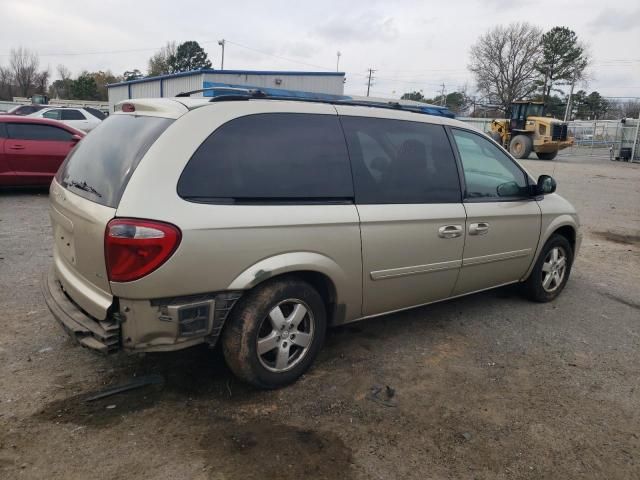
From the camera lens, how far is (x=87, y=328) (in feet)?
9.12

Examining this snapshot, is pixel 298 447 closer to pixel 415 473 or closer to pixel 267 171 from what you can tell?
pixel 415 473

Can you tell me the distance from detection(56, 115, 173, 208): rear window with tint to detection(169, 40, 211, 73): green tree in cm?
7795

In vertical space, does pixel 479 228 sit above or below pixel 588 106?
below

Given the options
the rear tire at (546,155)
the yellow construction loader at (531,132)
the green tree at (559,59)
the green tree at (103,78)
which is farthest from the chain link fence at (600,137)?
the green tree at (103,78)

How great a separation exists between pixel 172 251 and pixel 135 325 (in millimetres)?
455

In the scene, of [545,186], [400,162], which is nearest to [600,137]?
[545,186]

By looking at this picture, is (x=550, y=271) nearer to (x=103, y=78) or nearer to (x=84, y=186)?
(x=84, y=186)

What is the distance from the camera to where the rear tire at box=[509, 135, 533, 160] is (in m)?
26.0

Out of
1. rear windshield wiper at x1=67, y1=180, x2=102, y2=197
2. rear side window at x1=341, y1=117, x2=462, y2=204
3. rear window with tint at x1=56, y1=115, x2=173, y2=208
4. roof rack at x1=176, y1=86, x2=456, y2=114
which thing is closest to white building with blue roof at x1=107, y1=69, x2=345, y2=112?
roof rack at x1=176, y1=86, x2=456, y2=114

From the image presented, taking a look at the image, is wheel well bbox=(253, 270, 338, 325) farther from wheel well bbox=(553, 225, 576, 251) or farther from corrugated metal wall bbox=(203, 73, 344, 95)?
corrugated metal wall bbox=(203, 73, 344, 95)

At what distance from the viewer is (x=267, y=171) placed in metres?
2.99

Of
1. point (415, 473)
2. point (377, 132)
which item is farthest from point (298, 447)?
point (377, 132)

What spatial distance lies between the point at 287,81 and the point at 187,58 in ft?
193

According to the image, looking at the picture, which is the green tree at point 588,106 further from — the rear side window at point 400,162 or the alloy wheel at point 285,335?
the alloy wheel at point 285,335
